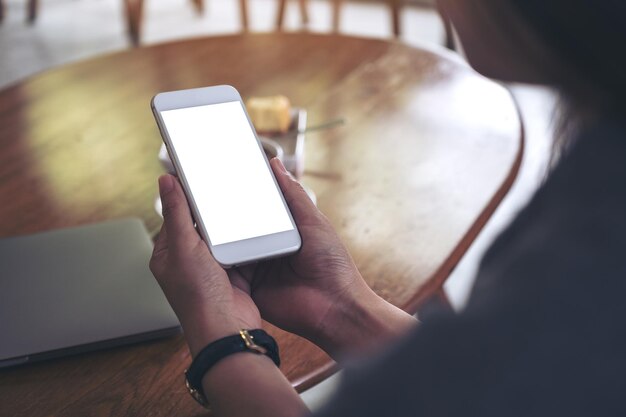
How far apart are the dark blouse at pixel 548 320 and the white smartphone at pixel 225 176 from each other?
0.98 feet

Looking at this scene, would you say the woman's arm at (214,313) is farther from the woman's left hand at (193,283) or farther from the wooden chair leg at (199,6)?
the wooden chair leg at (199,6)

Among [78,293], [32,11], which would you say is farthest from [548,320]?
[32,11]

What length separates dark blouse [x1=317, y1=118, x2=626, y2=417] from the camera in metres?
0.49

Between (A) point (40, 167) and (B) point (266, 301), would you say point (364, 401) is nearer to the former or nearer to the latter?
(B) point (266, 301)

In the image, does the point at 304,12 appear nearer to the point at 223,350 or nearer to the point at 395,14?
the point at 395,14

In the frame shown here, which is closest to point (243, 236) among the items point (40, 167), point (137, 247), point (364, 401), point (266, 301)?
point (266, 301)

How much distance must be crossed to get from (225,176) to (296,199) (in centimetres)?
8

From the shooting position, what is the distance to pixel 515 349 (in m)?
0.50

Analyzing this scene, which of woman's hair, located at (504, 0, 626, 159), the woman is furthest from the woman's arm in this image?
woman's hair, located at (504, 0, 626, 159)

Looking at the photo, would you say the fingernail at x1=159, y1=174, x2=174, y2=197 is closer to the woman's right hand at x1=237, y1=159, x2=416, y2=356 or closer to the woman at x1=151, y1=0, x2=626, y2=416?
the woman's right hand at x1=237, y1=159, x2=416, y2=356

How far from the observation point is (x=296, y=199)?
2.70ft

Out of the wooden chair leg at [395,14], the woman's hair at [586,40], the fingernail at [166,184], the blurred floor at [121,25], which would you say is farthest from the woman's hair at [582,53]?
the blurred floor at [121,25]

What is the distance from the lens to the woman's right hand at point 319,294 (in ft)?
→ 2.44

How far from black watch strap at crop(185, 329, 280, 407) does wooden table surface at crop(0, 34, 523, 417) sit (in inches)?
2.7
